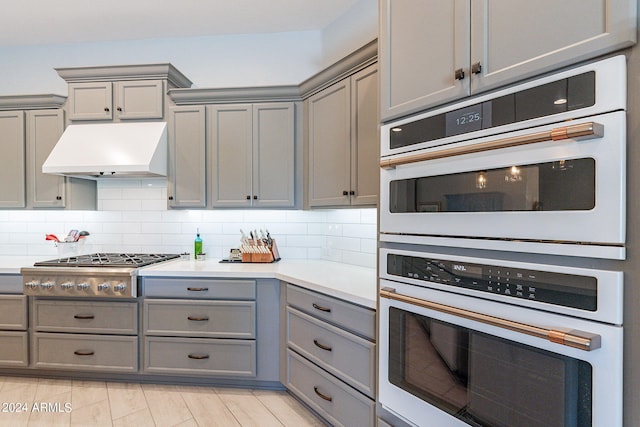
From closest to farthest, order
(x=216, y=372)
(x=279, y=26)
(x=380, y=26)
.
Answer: (x=380, y=26) → (x=216, y=372) → (x=279, y=26)

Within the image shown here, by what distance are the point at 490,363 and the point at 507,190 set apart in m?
0.55

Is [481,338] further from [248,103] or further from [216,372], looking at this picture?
[248,103]

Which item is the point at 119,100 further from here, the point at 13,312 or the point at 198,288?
the point at 13,312

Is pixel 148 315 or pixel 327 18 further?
pixel 327 18

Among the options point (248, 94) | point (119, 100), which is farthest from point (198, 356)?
point (119, 100)

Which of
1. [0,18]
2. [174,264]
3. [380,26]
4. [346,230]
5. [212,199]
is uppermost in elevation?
[0,18]

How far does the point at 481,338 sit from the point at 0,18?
162 inches

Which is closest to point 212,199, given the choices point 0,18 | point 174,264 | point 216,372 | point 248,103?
point 174,264

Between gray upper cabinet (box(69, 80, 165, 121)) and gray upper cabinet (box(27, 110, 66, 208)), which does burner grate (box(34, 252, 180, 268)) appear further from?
gray upper cabinet (box(69, 80, 165, 121))

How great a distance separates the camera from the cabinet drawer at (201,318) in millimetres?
2600

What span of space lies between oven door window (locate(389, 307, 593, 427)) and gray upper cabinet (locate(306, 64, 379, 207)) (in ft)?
3.05

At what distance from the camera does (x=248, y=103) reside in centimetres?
297

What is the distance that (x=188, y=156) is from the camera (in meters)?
3.03

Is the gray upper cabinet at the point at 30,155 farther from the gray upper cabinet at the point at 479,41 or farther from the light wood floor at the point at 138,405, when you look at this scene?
the gray upper cabinet at the point at 479,41
